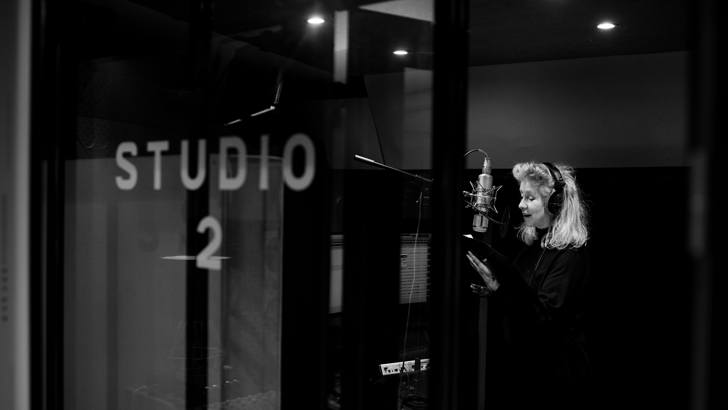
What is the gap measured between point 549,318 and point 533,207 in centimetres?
52

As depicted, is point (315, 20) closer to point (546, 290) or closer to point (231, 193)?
point (231, 193)

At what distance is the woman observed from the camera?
2879 mm

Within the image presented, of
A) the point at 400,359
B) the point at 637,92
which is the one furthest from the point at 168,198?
the point at 637,92

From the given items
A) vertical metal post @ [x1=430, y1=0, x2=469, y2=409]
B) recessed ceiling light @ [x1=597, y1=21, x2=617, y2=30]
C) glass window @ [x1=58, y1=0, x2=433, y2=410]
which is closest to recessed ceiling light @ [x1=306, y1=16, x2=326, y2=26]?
glass window @ [x1=58, y1=0, x2=433, y2=410]

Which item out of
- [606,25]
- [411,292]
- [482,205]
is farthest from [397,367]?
[606,25]

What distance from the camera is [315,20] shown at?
168 centimetres

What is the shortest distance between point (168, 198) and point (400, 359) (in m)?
1.44

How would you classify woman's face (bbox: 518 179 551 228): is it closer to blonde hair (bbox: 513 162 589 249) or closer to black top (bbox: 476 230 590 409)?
blonde hair (bbox: 513 162 589 249)

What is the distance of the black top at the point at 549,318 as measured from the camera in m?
2.87

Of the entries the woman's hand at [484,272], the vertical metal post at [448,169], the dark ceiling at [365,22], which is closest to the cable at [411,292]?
the woman's hand at [484,272]

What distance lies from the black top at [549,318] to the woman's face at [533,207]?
15 centimetres

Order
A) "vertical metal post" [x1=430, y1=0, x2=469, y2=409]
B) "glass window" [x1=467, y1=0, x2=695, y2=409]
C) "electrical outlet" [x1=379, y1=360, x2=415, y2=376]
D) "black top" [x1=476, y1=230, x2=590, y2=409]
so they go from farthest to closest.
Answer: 1. "glass window" [x1=467, y1=0, x2=695, y2=409]
2. "black top" [x1=476, y1=230, x2=590, y2=409]
3. "electrical outlet" [x1=379, y1=360, x2=415, y2=376]
4. "vertical metal post" [x1=430, y1=0, x2=469, y2=409]

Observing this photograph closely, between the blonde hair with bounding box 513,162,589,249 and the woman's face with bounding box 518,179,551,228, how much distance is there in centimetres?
2

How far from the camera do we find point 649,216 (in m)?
3.74
